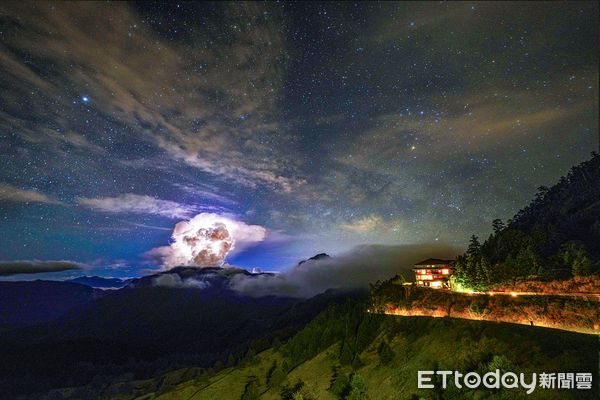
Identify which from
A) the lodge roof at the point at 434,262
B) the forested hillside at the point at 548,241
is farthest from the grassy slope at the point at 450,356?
the lodge roof at the point at 434,262

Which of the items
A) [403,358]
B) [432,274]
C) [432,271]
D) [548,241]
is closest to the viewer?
[403,358]

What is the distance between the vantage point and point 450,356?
44469mm

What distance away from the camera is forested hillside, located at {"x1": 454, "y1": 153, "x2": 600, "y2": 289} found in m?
70.9

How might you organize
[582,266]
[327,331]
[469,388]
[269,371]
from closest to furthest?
[469,388], [582,266], [327,331], [269,371]

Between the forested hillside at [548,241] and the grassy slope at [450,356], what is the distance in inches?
1044

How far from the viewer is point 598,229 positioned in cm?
10800

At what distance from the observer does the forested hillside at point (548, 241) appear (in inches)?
2790

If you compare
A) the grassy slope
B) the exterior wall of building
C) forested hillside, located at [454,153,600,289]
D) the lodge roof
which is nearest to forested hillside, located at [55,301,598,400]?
the grassy slope

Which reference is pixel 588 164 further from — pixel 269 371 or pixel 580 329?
pixel 269 371

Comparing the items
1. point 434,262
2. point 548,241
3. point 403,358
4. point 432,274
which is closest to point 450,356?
point 403,358

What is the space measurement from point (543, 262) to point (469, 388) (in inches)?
2555

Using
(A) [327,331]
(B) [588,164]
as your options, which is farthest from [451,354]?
(B) [588,164]

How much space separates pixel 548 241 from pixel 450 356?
353ft

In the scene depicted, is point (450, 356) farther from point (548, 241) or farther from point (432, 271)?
point (548, 241)
